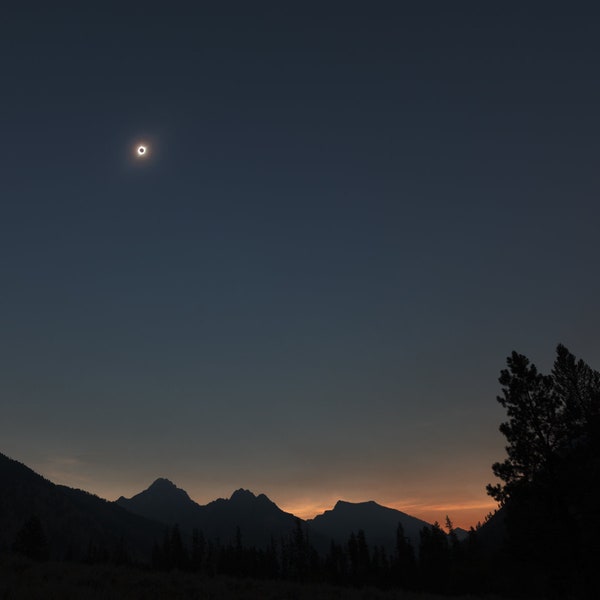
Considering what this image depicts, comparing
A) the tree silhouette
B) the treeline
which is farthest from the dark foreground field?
the treeline

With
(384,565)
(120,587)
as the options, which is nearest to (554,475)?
(120,587)

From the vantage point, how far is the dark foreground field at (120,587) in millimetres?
11659

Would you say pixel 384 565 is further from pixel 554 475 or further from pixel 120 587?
pixel 120 587

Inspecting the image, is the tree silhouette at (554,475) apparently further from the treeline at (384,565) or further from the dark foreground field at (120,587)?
the treeline at (384,565)

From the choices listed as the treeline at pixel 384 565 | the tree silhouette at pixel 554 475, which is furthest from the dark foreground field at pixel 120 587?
the treeline at pixel 384 565

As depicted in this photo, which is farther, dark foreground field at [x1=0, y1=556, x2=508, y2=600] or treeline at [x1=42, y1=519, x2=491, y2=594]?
treeline at [x1=42, y1=519, x2=491, y2=594]

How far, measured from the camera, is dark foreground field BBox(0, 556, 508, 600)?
11.7 m

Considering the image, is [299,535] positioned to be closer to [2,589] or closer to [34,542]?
[34,542]

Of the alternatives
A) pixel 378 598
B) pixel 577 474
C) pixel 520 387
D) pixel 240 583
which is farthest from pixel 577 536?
pixel 240 583

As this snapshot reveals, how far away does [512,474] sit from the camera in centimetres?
2642

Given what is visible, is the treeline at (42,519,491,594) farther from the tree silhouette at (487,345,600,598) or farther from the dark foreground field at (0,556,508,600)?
the dark foreground field at (0,556,508,600)

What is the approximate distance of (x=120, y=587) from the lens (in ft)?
45.9

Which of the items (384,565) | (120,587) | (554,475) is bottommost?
(384,565)

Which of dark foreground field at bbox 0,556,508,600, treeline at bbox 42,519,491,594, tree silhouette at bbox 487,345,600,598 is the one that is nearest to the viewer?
dark foreground field at bbox 0,556,508,600
